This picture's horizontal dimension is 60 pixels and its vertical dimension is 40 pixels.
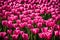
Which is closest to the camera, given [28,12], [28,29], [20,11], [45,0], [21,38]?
[21,38]

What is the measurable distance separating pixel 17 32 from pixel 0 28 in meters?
0.69

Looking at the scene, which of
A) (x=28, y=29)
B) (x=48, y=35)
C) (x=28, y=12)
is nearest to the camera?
(x=48, y=35)

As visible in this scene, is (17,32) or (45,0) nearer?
(17,32)

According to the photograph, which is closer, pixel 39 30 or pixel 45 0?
pixel 39 30

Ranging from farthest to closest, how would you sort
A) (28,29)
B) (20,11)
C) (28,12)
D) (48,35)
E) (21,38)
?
1. (20,11)
2. (28,12)
3. (28,29)
4. (21,38)
5. (48,35)

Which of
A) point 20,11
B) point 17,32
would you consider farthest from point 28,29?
point 20,11

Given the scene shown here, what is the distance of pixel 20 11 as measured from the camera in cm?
436

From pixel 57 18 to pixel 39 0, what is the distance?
1.88 m

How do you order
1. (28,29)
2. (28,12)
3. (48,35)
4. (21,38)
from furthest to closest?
1. (28,12)
2. (28,29)
3. (21,38)
4. (48,35)

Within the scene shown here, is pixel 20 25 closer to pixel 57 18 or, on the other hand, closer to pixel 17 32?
Answer: pixel 17 32

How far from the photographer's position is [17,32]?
2971 mm

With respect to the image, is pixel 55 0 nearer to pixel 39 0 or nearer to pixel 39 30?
pixel 39 0

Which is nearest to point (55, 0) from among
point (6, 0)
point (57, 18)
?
point (6, 0)

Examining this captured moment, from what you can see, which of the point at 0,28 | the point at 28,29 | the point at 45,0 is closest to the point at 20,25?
the point at 28,29
